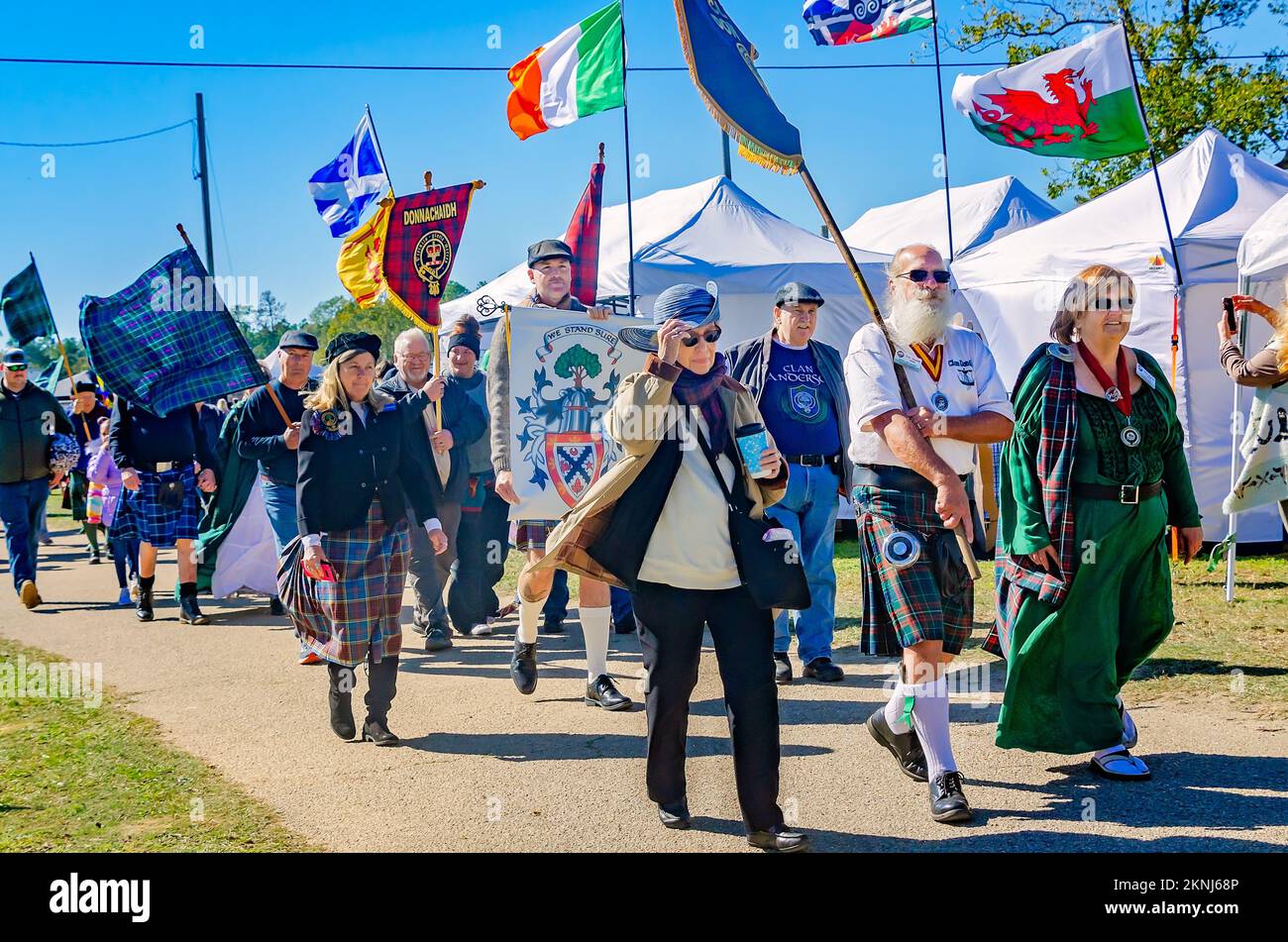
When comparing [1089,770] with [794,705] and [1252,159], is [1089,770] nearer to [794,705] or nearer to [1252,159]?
[794,705]

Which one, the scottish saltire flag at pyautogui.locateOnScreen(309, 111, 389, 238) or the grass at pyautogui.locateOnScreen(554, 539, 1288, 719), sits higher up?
the scottish saltire flag at pyautogui.locateOnScreen(309, 111, 389, 238)

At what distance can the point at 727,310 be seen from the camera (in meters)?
13.7

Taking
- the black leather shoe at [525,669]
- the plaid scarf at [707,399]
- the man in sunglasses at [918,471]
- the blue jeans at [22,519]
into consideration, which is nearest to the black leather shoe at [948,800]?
the man in sunglasses at [918,471]

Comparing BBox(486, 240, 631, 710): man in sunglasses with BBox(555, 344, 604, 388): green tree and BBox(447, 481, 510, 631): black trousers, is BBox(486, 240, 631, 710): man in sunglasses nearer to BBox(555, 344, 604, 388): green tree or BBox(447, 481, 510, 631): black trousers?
BBox(555, 344, 604, 388): green tree

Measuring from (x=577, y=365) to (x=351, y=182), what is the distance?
9250mm

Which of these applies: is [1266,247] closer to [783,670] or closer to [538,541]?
[783,670]

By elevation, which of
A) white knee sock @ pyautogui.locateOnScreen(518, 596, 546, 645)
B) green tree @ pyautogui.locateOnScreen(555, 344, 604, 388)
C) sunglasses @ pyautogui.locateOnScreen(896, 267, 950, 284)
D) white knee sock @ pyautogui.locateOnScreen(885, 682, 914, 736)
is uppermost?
sunglasses @ pyautogui.locateOnScreen(896, 267, 950, 284)

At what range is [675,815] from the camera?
174 inches

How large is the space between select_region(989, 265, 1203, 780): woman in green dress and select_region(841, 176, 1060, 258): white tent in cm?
1565

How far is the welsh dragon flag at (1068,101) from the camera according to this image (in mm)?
9906

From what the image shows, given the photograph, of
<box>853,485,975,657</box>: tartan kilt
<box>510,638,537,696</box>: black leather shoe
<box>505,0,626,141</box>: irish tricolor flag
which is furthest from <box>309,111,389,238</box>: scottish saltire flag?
<box>853,485,975,657</box>: tartan kilt

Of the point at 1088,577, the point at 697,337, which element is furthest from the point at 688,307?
the point at 1088,577

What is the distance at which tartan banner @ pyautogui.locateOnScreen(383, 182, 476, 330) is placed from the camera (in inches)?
308

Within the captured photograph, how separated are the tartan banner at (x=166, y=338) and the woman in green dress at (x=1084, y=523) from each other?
6226mm
